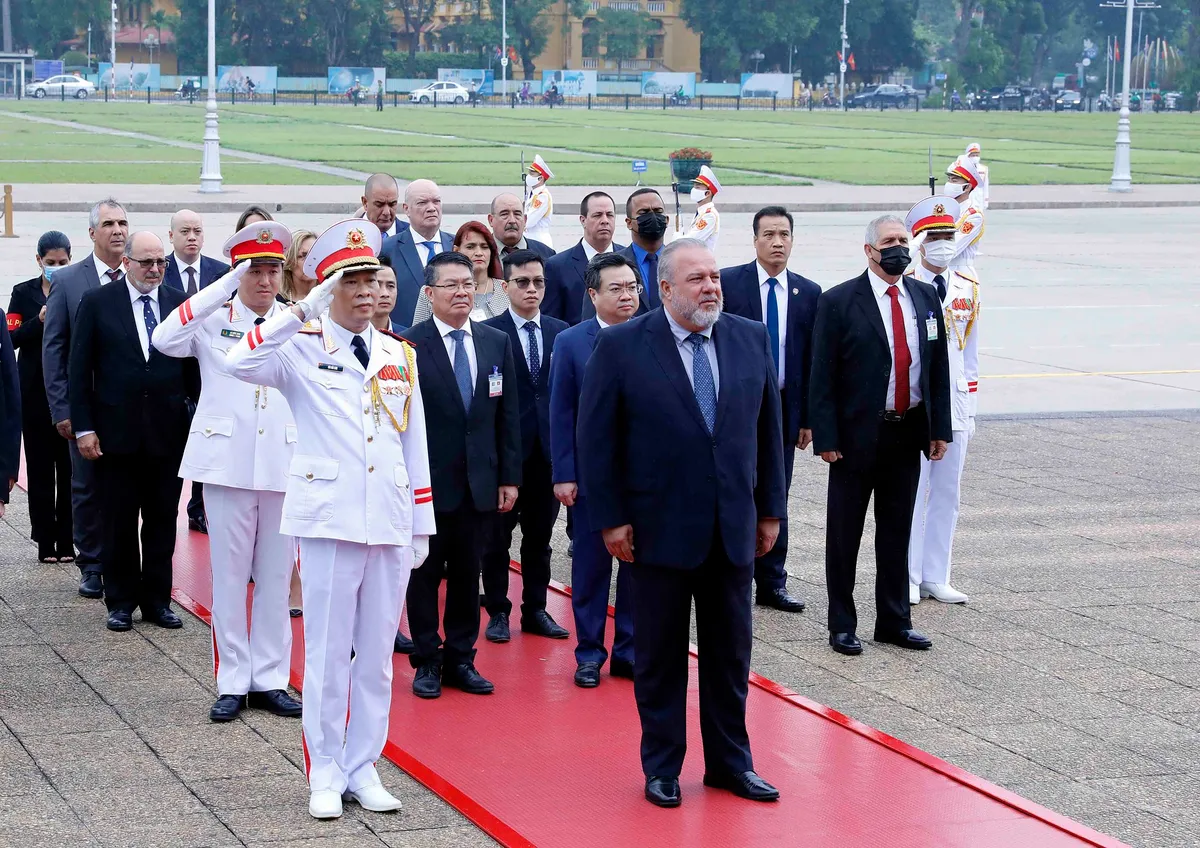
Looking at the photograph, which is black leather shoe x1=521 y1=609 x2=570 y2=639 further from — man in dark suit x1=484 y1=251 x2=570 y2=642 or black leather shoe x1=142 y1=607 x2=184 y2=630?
black leather shoe x1=142 y1=607 x2=184 y2=630

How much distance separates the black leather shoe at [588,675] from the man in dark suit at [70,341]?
8.77ft

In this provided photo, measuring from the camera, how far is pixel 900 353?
27.7 ft

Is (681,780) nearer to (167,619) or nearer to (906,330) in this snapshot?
(906,330)

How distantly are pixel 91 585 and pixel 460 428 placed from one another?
2950mm

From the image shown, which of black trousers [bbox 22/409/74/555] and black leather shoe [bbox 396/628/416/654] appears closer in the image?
black leather shoe [bbox 396/628/416/654]

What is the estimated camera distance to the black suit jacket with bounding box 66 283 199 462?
8297mm

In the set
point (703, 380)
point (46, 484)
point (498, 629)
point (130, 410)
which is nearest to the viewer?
point (703, 380)

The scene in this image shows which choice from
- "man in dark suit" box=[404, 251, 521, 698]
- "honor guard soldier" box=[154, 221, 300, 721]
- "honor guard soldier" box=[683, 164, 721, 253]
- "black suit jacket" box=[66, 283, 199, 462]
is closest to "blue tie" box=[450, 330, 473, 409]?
"man in dark suit" box=[404, 251, 521, 698]

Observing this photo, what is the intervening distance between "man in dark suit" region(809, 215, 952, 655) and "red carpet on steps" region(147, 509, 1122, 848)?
3.38ft

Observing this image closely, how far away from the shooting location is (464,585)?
7570mm

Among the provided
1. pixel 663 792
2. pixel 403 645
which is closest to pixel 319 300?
pixel 663 792

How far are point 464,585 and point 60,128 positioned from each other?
198 ft

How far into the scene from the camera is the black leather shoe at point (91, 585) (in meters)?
9.16

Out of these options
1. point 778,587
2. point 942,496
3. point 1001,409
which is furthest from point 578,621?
point 1001,409
